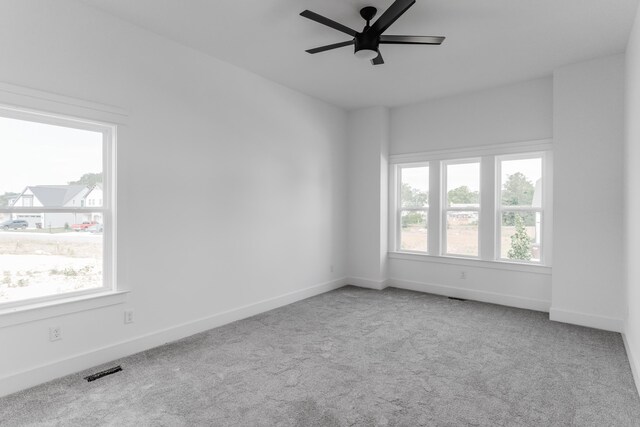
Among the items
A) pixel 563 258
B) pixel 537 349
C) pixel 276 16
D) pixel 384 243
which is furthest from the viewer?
pixel 384 243

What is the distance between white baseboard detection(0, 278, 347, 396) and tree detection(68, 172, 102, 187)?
1.39m

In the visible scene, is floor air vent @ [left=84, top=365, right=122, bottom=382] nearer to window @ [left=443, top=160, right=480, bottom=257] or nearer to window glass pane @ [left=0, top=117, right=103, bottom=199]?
window glass pane @ [left=0, top=117, right=103, bottom=199]

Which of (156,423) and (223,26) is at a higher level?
(223,26)

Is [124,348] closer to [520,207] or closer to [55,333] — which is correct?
[55,333]

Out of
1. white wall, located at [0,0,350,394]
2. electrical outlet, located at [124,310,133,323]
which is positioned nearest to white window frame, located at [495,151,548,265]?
white wall, located at [0,0,350,394]

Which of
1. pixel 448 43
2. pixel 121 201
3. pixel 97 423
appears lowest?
pixel 97 423

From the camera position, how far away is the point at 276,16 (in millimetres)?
3059

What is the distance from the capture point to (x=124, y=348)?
3117mm

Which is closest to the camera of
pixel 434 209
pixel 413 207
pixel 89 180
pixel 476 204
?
pixel 89 180

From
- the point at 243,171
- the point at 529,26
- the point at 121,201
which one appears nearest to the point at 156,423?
the point at 121,201

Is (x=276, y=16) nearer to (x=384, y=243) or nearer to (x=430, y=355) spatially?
(x=430, y=355)

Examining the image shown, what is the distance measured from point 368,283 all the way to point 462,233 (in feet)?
5.38

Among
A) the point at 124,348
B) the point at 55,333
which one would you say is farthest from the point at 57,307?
the point at 124,348

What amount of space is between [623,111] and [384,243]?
334cm
